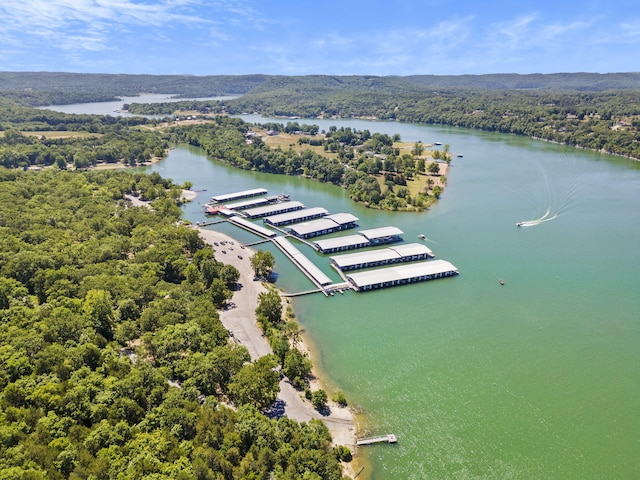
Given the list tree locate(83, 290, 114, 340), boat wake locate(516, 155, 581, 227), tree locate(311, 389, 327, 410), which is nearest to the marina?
tree locate(311, 389, 327, 410)

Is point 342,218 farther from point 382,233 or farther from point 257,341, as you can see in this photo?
point 257,341

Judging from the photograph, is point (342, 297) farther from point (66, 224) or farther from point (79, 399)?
point (66, 224)

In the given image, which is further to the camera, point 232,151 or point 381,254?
point 232,151

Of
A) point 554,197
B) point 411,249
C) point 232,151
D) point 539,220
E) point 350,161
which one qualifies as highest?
point 350,161

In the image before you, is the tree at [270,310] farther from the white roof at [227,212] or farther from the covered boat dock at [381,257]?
the white roof at [227,212]

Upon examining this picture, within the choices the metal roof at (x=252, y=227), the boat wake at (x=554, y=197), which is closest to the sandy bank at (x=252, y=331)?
the metal roof at (x=252, y=227)

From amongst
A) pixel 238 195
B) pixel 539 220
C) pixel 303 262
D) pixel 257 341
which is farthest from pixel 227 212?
pixel 539 220
